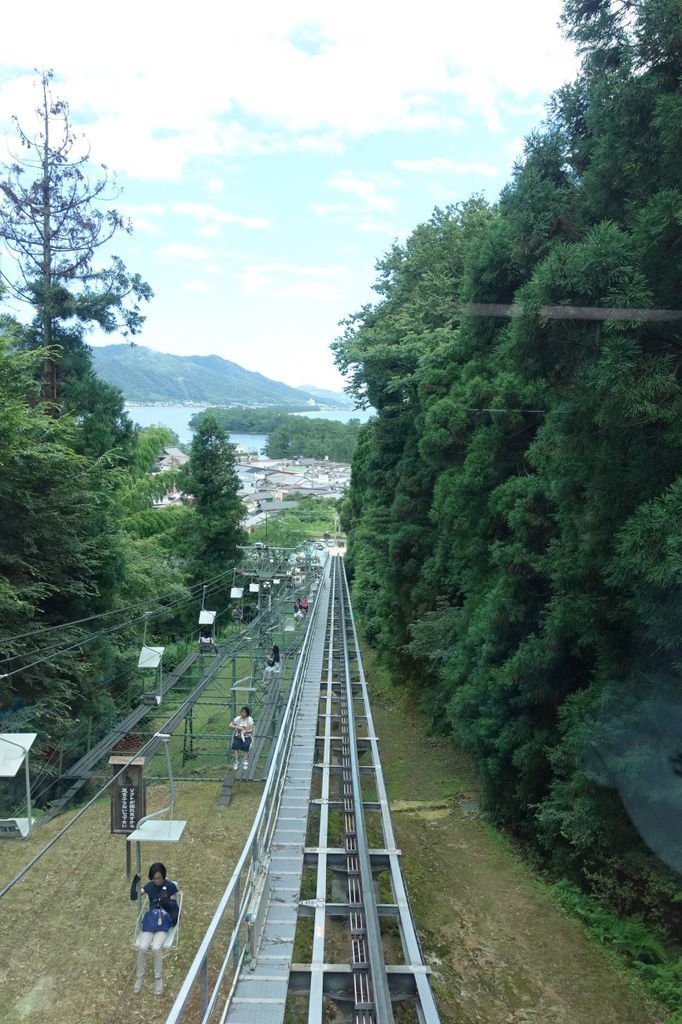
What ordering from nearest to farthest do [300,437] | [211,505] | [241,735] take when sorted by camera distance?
[241,735] < [211,505] < [300,437]

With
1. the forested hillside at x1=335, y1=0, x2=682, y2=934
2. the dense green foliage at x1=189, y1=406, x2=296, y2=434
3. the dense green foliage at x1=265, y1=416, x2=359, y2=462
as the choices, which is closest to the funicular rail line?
the forested hillside at x1=335, y1=0, x2=682, y2=934

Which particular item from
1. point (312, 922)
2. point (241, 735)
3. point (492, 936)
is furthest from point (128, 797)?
point (241, 735)

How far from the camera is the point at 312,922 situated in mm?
6953

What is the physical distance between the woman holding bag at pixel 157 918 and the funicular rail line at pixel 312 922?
48 cm

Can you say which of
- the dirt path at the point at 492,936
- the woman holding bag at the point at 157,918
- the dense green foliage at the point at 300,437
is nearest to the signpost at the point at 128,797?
the woman holding bag at the point at 157,918

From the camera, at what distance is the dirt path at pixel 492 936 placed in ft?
20.7

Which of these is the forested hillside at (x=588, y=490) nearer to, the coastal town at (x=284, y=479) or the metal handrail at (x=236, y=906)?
the metal handrail at (x=236, y=906)

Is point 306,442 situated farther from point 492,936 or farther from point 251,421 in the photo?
point 492,936

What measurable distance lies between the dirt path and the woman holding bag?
254 centimetres

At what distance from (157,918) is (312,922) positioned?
59.8 inches

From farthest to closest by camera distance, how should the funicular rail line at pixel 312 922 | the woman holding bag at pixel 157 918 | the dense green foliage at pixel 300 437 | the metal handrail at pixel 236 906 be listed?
the dense green foliage at pixel 300 437 → the woman holding bag at pixel 157 918 → the funicular rail line at pixel 312 922 → the metal handrail at pixel 236 906

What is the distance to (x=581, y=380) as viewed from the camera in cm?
666

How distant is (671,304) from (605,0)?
12.2 feet

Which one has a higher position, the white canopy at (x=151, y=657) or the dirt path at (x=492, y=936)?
the white canopy at (x=151, y=657)
